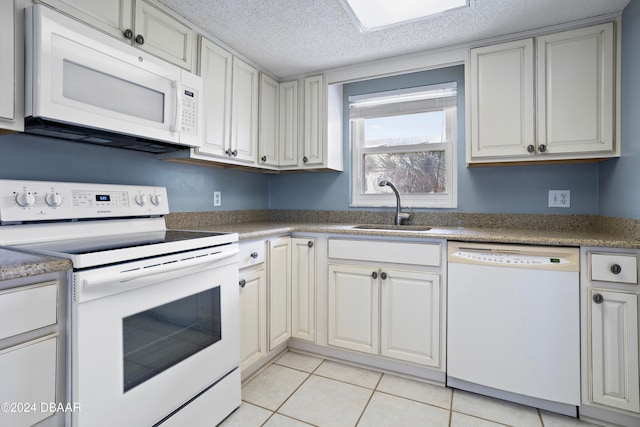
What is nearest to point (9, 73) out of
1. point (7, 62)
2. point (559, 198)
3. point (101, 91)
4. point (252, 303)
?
point (7, 62)

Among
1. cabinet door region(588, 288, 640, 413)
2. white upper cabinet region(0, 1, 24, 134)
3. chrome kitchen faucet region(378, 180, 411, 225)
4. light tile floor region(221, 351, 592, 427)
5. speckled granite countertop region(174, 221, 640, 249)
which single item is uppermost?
white upper cabinet region(0, 1, 24, 134)

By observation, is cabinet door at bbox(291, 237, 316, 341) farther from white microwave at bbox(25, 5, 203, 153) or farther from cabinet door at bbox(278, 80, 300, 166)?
white microwave at bbox(25, 5, 203, 153)

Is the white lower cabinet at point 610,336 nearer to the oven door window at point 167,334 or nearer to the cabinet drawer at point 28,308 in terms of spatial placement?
the oven door window at point 167,334

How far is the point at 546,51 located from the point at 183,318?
2419 mm

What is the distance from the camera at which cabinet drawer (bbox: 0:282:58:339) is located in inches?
33.0

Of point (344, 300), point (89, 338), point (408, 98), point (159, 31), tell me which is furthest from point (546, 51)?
point (89, 338)

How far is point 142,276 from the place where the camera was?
1146 mm

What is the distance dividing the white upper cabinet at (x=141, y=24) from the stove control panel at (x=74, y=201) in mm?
700

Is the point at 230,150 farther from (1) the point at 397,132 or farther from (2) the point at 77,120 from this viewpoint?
(1) the point at 397,132

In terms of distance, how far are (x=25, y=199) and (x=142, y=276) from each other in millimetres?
626

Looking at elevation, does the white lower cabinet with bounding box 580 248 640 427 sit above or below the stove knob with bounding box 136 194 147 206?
below

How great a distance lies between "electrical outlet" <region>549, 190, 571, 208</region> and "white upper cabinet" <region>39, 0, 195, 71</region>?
237 centimetres

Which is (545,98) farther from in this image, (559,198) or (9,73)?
(9,73)

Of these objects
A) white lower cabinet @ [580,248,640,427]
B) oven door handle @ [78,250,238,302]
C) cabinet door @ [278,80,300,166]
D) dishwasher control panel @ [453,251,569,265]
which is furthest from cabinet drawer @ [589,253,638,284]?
cabinet door @ [278,80,300,166]
